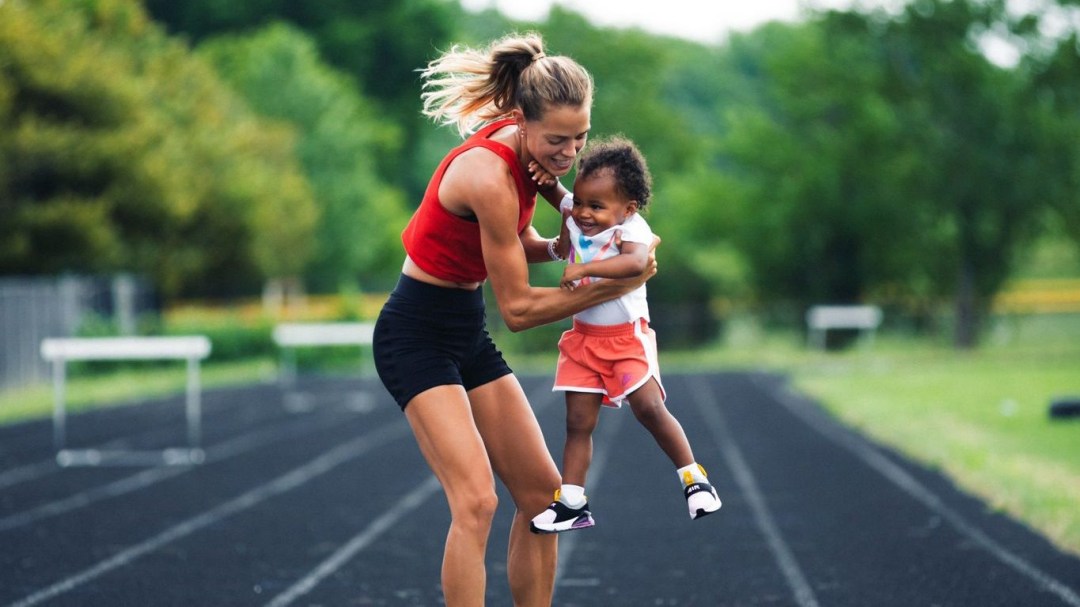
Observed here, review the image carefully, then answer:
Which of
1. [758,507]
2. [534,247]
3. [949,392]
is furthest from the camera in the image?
[949,392]

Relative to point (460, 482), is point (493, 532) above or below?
below

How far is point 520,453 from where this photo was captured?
4754 millimetres

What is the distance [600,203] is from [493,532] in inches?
181

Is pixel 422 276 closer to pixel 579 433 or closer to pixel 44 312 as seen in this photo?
pixel 579 433

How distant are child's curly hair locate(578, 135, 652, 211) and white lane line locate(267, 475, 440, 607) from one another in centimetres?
290

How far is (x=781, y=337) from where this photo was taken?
38.2 meters

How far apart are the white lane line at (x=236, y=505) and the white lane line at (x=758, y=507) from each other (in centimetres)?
325

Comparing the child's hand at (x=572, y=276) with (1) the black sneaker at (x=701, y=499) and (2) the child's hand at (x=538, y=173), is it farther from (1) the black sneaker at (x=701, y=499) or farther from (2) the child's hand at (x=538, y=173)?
(1) the black sneaker at (x=701, y=499)

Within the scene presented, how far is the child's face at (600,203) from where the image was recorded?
444 cm

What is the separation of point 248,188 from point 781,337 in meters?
14.1

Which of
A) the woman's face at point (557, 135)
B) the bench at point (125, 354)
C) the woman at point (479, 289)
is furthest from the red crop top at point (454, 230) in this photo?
the bench at point (125, 354)

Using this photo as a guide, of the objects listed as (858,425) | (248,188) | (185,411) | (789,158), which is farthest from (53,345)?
(789,158)

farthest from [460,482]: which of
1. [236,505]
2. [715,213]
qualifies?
[715,213]

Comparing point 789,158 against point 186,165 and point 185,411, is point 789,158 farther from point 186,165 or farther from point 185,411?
point 185,411
